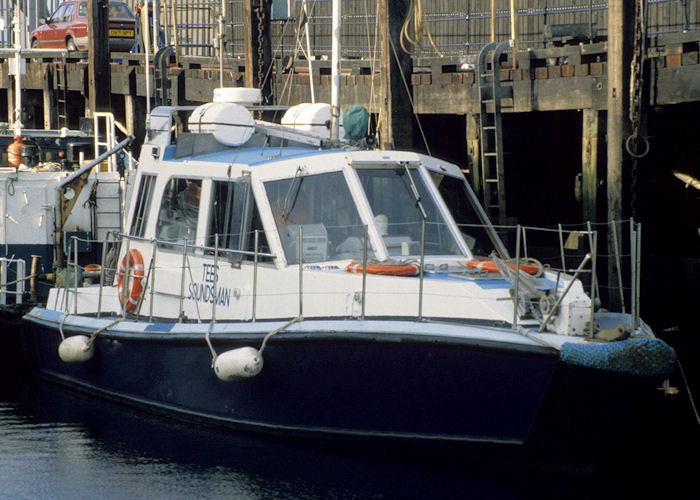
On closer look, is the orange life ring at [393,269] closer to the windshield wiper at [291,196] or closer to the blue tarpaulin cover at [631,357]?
→ the windshield wiper at [291,196]

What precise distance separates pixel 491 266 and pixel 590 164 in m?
3.47

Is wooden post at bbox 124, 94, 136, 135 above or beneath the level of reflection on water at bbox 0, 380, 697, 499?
above

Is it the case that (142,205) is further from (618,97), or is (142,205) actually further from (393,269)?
(618,97)

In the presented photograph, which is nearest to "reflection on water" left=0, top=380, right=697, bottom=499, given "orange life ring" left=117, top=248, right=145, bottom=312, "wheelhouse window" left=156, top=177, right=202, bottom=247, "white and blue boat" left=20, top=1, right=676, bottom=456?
"white and blue boat" left=20, top=1, right=676, bottom=456

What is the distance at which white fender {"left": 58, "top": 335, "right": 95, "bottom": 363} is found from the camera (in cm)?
998

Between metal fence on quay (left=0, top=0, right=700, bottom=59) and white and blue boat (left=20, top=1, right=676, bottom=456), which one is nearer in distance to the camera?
white and blue boat (left=20, top=1, right=676, bottom=456)

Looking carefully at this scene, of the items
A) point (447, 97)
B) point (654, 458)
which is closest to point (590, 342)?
point (654, 458)

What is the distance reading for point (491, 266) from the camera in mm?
8672

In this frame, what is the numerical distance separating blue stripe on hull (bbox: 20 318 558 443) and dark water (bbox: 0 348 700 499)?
221mm

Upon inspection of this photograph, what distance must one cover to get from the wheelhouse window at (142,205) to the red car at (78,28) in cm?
1537

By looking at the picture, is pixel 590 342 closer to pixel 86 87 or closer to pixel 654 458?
pixel 654 458

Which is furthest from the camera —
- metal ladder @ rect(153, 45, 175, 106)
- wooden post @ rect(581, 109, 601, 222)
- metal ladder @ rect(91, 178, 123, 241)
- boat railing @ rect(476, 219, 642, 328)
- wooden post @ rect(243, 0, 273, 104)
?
metal ladder @ rect(153, 45, 175, 106)

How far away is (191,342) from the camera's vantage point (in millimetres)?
8914

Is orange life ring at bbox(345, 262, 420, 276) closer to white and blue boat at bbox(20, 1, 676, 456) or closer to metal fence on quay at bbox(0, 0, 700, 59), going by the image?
white and blue boat at bbox(20, 1, 676, 456)
